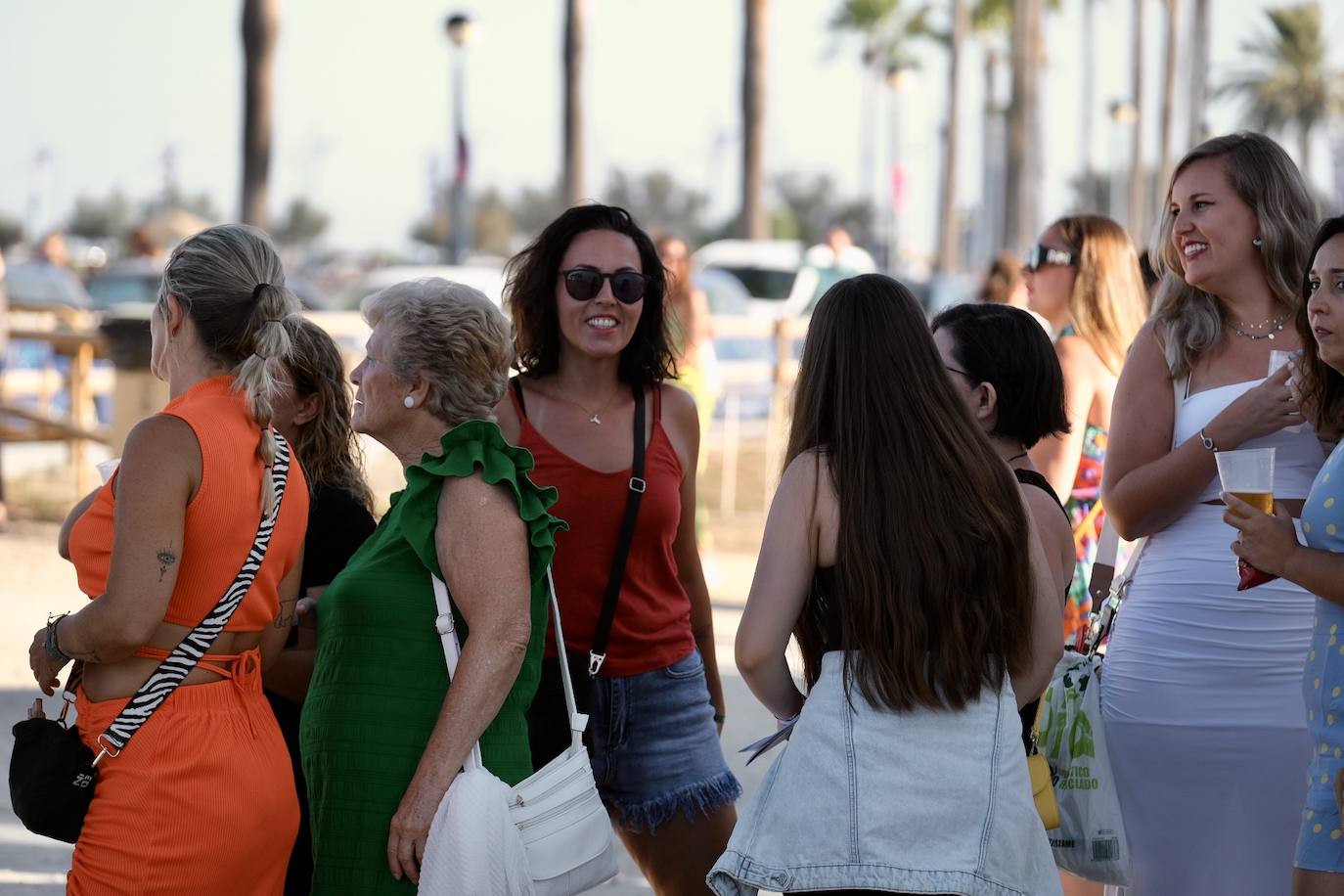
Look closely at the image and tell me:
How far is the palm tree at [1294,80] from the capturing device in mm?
94688

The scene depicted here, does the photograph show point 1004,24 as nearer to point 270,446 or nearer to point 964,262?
point 964,262

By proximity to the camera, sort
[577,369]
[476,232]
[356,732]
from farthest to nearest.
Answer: [476,232] → [577,369] → [356,732]

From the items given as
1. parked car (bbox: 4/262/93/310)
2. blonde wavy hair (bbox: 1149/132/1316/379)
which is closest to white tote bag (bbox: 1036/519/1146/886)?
blonde wavy hair (bbox: 1149/132/1316/379)

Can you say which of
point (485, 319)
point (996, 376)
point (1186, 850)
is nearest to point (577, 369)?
point (485, 319)

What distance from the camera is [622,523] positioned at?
3.73 m

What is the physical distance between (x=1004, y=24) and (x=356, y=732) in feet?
205

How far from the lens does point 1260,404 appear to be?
3398 mm

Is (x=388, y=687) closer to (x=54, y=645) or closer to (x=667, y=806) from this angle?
(x=54, y=645)

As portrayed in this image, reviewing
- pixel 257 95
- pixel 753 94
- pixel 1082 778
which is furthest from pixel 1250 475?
pixel 753 94

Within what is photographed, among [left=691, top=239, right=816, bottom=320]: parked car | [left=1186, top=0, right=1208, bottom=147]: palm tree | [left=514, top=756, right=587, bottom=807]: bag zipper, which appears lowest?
[left=514, top=756, right=587, bottom=807]: bag zipper

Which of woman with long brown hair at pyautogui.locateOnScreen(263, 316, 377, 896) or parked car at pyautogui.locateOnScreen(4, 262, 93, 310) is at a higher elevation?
parked car at pyautogui.locateOnScreen(4, 262, 93, 310)

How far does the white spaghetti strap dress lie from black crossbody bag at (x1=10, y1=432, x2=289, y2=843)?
1.94 meters

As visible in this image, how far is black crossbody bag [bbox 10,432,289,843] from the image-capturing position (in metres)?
2.78

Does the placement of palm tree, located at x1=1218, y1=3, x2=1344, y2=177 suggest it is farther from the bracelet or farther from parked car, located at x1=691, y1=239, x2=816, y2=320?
the bracelet
